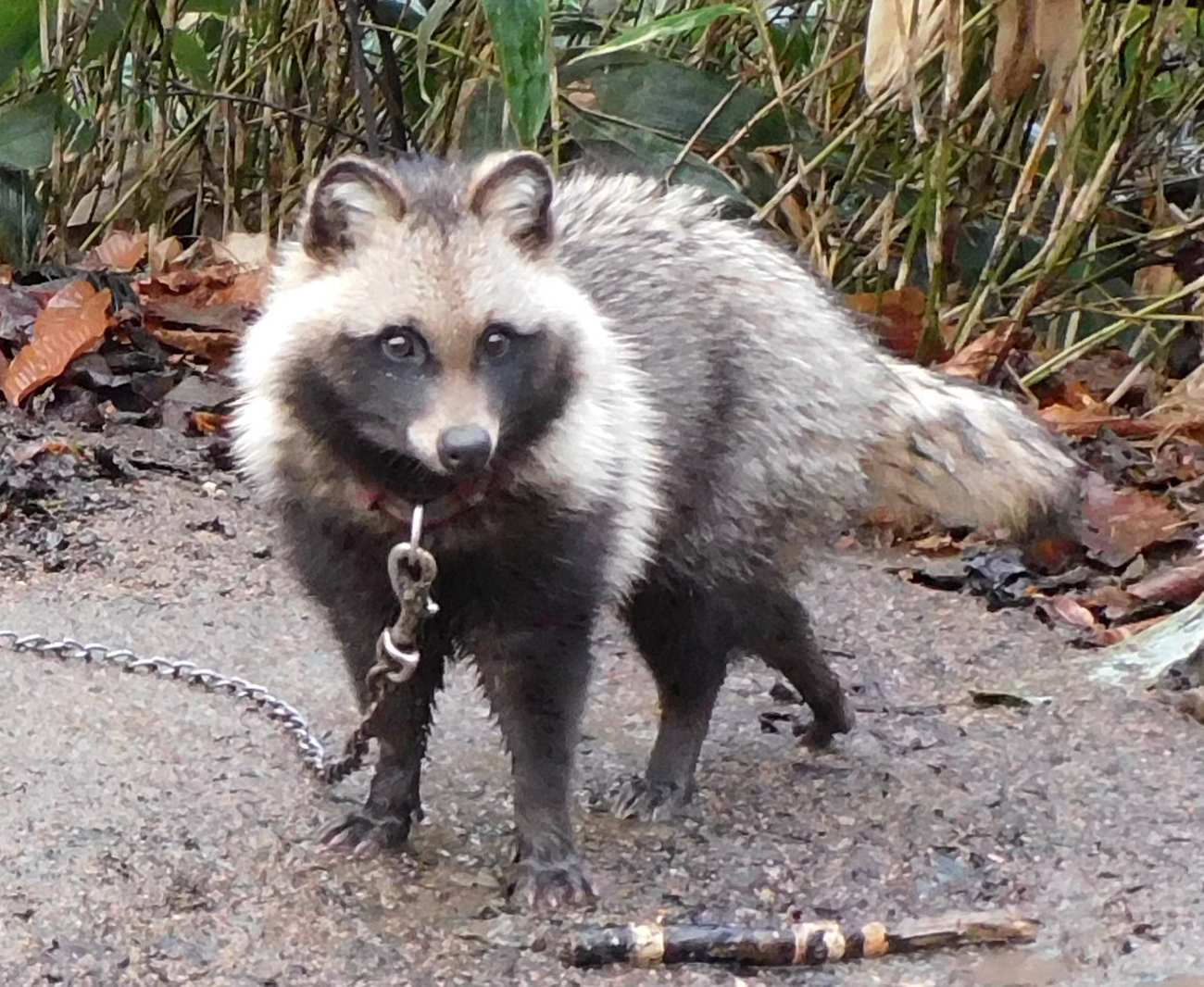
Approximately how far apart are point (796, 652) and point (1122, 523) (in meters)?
1.73

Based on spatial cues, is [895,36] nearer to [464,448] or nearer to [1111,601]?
[1111,601]

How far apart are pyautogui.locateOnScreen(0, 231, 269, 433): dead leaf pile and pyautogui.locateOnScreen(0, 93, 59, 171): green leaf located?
374 mm

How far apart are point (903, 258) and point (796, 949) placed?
11.4ft

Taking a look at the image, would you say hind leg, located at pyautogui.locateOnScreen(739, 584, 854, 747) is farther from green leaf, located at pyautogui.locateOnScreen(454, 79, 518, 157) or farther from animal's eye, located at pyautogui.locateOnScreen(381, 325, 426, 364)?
green leaf, located at pyautogui.locateOnScreen(454, 79, 518, 157)

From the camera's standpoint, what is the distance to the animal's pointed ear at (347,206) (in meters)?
2.81

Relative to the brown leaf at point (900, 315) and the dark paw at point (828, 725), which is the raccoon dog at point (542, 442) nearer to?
the dark paw at point (828, 725)

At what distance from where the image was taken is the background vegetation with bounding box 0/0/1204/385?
5.35 m

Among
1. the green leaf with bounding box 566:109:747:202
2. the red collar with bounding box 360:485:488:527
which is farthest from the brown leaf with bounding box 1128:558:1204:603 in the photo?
the red collar with bounding box 360:485:488:527

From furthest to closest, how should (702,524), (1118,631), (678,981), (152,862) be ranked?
(1118,631) < (702,524) < (152,862) < (678,981)

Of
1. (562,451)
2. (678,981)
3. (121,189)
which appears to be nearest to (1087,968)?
(678,981)

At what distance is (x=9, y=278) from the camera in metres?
5.91

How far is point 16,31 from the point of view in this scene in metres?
6.05

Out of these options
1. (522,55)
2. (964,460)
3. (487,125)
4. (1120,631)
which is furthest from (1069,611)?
(487,125)

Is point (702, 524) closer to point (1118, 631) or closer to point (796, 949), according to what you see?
point (796, 949)
